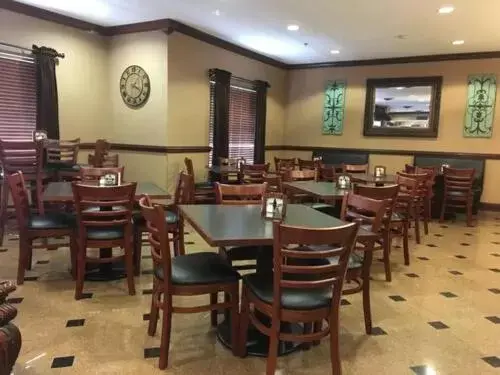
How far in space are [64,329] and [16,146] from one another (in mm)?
2645

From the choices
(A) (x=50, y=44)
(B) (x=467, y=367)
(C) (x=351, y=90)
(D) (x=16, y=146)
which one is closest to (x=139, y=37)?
(A) (x=50, y=44)

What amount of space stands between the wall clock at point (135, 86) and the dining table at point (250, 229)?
402 centimetres

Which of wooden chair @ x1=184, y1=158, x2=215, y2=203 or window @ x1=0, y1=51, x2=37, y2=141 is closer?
window @ x1=0, y1=51, x2=37, y2=141

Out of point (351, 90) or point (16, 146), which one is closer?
point (16, 146)

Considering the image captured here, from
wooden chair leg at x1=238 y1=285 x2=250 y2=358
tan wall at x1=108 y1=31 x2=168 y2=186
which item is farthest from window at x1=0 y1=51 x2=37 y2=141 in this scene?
wooden chair leg at x1=238 y1=285 x2=250 y2=358

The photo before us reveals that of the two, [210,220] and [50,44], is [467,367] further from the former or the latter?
[50,44]

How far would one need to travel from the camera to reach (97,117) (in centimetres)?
679

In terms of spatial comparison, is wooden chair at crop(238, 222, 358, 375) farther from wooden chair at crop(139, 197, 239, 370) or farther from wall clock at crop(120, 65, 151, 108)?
wall clock at crop(120, 65, 151, 108)

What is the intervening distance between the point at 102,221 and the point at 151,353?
45.1 inches

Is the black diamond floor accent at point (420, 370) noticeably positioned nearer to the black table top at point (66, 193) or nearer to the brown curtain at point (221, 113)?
the black table top at point (66, 193)

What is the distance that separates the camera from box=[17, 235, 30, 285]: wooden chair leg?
135 inches

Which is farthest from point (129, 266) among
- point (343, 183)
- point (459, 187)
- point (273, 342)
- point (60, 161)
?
point (459, 187)

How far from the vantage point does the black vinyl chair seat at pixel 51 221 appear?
3436mm

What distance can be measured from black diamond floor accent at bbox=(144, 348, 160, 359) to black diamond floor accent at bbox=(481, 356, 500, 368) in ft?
6.51
